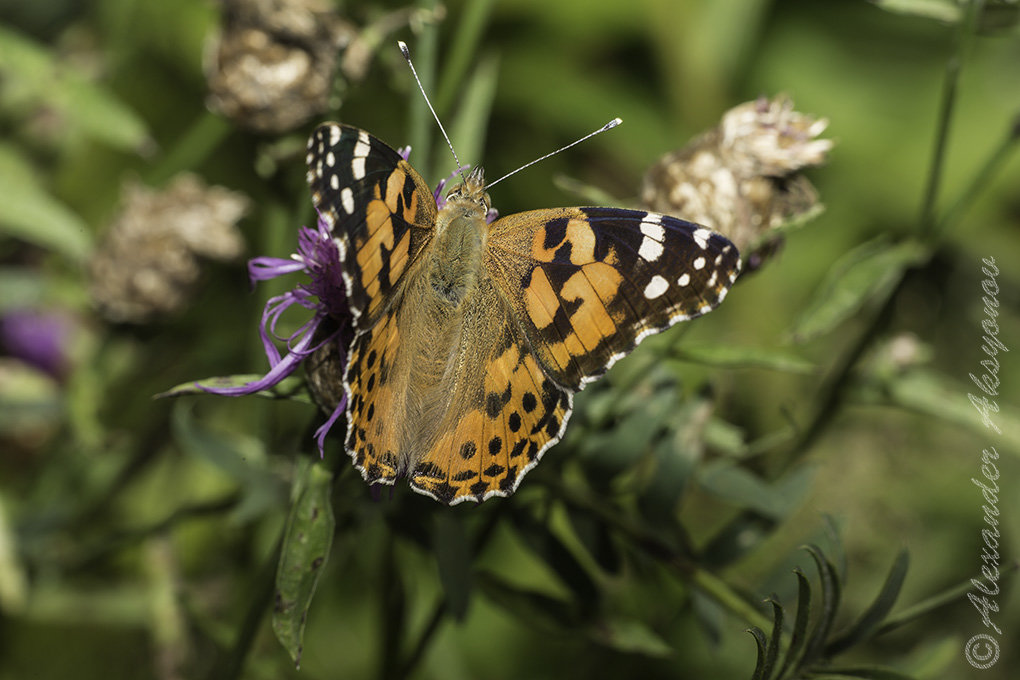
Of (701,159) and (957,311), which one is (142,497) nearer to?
(701,159)

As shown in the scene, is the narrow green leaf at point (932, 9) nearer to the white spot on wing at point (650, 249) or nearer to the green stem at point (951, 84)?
the green stem at point (951, 84)

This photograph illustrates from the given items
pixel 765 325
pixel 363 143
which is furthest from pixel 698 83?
pixel 363 143

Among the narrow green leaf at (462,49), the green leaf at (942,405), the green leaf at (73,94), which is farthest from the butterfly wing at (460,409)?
the green leaf at (73,94)

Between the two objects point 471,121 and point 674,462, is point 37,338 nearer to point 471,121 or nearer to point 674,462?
point 471,121

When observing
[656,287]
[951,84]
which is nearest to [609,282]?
[656,287]

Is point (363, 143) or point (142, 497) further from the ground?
point (363, 143)

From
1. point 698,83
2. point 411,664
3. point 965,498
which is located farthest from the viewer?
point 698,83
